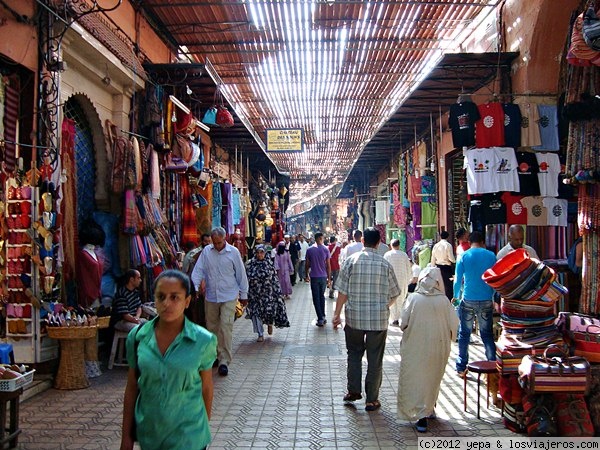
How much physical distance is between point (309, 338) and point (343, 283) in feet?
12.5

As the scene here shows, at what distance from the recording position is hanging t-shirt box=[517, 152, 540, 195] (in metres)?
8.11

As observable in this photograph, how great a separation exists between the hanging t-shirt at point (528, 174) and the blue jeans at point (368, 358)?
4.10 metres

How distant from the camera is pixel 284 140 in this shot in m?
14.7

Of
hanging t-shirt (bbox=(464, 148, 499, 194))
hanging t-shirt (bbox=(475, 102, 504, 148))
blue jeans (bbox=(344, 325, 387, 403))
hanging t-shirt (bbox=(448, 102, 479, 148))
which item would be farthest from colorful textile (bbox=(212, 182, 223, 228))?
blue jeans (bbox=(344, 325, 387, 403))

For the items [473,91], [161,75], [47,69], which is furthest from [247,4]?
[473,91]

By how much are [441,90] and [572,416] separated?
272 inches

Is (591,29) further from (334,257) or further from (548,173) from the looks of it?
(334,257)

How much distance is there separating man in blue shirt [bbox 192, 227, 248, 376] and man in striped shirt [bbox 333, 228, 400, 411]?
1828 millimetres

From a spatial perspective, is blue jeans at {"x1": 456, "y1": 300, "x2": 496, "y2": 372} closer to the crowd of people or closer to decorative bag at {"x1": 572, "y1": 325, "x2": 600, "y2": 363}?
the crowd of people

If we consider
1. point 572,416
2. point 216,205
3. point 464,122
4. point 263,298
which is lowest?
point 572,416

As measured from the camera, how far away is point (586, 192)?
600 cm

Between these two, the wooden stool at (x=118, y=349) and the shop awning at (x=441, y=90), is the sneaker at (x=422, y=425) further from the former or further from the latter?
the shop awning at (x=441, y=90)

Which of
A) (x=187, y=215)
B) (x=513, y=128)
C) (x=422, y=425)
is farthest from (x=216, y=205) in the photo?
(x=422, y=425)

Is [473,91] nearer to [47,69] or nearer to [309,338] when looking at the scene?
[309,338]
